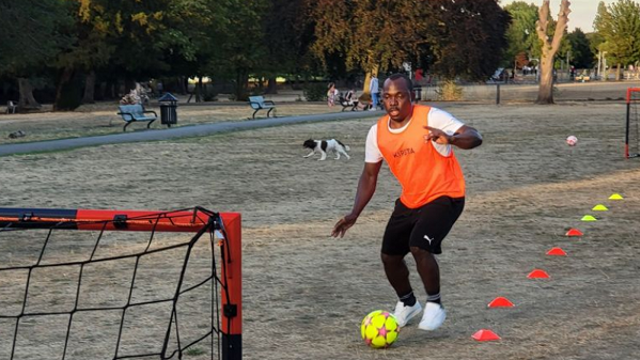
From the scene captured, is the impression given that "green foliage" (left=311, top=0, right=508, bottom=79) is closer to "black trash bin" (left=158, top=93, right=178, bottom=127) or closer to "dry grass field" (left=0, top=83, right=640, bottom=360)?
"black trash bin" (left=158, top=93, right=178, bottom=127)

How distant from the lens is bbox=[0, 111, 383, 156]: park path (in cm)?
2372

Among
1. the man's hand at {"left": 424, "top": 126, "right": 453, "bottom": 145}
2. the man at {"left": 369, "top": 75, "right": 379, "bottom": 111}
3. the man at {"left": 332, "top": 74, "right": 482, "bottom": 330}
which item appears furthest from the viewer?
the man at {"left": 369, "top": 75, "right": 379, "bottom": 111}

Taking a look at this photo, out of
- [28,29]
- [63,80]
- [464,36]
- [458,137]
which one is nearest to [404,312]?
[458,137]

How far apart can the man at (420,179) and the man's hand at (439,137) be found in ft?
0.37

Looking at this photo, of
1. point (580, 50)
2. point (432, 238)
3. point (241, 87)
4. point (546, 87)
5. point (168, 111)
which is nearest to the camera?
point (432, 238)

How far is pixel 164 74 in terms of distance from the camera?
208 ft

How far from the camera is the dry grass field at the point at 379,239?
671 cm

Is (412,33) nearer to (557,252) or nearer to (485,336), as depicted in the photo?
(557,252)

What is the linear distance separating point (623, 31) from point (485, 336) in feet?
389

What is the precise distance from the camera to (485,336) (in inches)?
261

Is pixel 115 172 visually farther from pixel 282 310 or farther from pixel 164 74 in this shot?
pixel 164 74

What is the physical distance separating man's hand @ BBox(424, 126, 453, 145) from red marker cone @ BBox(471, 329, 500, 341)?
4.69 feet

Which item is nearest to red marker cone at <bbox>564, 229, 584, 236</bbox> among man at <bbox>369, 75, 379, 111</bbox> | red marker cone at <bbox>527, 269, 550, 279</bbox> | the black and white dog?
red marker cone at <bbox>527, 269, 550, 279</bbox>

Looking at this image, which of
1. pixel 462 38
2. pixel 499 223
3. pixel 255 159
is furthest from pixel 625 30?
pixel 499 223
